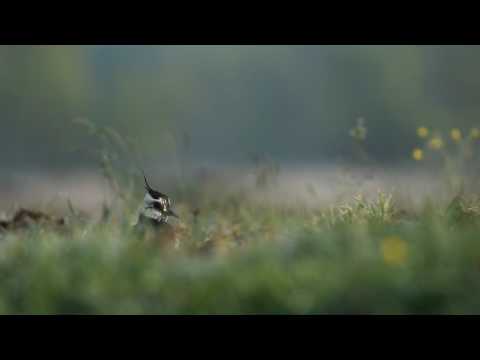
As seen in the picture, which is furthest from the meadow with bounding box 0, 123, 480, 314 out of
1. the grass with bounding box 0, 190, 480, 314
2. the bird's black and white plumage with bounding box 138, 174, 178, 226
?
the bird's black and white plumage with bounding box 138, 174, 178, 226

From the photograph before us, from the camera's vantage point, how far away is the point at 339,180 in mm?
7539

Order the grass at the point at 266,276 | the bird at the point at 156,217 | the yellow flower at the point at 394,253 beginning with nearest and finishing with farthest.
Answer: the grass at the point at 266,276 → the yellow flower at the point at 394,253 → the bird at the point at 156,217

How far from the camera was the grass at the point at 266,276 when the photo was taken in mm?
4102

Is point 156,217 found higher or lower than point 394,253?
higher

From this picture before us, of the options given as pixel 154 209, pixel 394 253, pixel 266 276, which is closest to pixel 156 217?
pixel 154 209

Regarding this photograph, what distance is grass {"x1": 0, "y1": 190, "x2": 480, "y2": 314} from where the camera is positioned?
410 cm

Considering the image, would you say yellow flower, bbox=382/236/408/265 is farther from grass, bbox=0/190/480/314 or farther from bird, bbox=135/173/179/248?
bird, bbox=135/173/179/248

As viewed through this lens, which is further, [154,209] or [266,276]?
[154,209]

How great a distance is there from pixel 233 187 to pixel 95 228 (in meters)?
2.76

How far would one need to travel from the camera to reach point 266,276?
426 cm

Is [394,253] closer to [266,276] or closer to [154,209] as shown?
[266,276]

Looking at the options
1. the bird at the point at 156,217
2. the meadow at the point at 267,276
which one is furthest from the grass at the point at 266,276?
the bird at the point at 156,217

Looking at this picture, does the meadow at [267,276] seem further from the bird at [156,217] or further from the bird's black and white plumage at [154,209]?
the bird's black and white plumage at [154,209]
